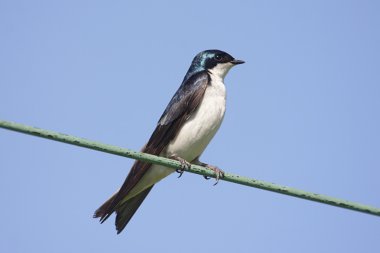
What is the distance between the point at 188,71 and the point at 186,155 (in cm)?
137

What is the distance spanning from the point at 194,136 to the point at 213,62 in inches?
51.3

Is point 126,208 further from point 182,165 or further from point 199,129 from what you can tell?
point 182,165

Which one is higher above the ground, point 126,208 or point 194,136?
point 194,136

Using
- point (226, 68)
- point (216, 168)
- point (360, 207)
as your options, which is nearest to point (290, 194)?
point (360, 207)

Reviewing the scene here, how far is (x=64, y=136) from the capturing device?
13.1ft

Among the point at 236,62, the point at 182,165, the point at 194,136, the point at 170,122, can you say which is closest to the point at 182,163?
the point at 182,165

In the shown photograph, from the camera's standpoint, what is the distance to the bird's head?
7.58m

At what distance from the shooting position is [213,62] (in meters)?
7.64

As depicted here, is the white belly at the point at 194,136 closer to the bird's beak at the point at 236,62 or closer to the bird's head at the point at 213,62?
the bird's head at the point at 213,62

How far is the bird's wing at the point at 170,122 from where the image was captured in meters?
6.34

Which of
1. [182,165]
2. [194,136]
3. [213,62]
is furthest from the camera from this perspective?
[213,62]

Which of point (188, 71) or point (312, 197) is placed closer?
point (312, 197)

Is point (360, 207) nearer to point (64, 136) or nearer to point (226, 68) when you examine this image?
point (64, 136)

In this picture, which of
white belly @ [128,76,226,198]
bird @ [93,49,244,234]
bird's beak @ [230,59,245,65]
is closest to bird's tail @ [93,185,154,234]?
bird @ [93,49,244,234]
